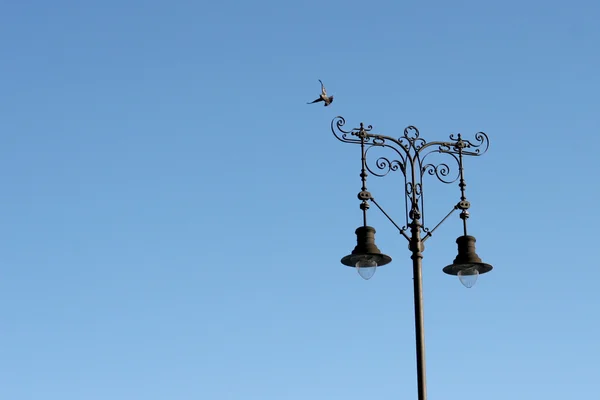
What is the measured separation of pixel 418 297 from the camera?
18016 millimetres

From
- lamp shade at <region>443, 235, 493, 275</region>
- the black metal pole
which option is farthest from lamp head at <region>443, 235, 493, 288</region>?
the black metal pole

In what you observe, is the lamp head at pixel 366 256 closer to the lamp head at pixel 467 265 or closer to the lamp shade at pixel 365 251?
the lamp shade at pixel 365 251

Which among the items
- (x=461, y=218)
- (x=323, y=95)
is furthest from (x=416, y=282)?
(x=323, y=95)

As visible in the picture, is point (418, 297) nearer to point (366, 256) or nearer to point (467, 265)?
point (366, 256)

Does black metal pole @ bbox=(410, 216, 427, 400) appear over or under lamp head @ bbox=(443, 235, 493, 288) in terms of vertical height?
under

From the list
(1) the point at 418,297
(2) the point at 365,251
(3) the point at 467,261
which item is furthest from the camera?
(3) the point at 467,261

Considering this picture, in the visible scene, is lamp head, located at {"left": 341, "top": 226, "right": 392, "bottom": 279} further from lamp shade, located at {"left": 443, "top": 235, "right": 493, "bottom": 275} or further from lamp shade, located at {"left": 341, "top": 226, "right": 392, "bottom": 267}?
lamp shade, located at {"left": 443, "top": 235, "right": 493, "bottom": 275}

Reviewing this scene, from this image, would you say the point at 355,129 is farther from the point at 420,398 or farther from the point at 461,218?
the point at 420,398

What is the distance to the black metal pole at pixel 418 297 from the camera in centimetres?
1748

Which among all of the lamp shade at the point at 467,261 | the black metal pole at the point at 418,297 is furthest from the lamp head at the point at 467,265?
the black metal pole at the point at 418,297

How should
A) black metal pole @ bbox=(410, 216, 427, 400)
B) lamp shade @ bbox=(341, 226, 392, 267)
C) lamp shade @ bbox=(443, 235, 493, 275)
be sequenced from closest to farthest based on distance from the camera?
black metal pole @ bbox=(410, 216, 427, 400) < lamp shade @ bbox=(341, 226, 392, 267) < lamp shade @ bbox=(443, 235, 493, 275)

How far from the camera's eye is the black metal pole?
57.4 feet

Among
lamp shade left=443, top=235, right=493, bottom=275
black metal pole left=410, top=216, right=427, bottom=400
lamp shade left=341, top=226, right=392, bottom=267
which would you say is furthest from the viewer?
lamp shade left=443, top=235, right=493, bottom=275

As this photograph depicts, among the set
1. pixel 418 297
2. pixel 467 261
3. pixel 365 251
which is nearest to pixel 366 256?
pixel 365 251
